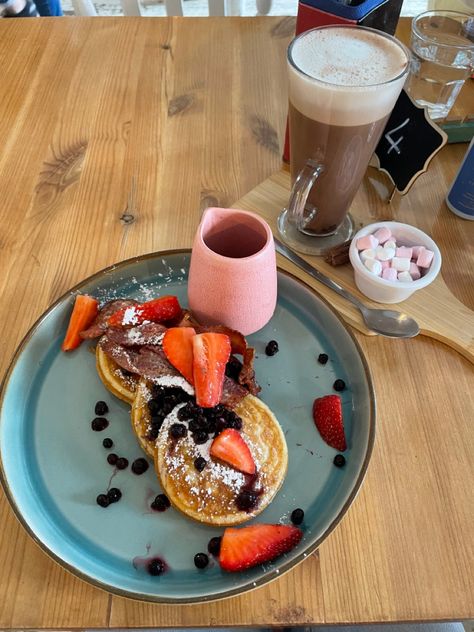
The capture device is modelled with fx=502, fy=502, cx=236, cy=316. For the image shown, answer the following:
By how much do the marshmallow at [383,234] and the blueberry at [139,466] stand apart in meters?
0.61

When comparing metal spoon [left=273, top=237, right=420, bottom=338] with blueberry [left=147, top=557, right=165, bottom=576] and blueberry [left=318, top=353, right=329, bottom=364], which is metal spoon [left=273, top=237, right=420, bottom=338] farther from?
blueberry [left=147, top=557, right=165, bottom=576]

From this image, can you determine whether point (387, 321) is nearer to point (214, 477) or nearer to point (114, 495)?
point (214, 477)

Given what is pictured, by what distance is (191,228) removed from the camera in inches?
44.5

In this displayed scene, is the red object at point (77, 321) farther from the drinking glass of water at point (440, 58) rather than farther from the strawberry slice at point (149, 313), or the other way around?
the drinking glass of water at point (440, 58)

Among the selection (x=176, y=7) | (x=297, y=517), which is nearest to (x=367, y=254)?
(x=297, y=517)

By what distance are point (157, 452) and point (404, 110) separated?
84 cm

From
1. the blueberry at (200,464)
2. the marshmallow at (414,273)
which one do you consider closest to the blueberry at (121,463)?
the blueberry at (200,464)

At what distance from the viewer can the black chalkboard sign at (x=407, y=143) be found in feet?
3.33

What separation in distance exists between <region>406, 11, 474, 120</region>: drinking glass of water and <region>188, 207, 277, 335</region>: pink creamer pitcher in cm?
71

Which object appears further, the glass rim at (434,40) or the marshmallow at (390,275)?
the glass rim at (434,40)

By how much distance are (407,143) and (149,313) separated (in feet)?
2.16

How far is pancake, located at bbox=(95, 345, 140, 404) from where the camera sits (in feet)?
2.74

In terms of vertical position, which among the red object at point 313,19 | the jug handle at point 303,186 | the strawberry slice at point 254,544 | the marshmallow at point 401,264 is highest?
the red object at point 313,19

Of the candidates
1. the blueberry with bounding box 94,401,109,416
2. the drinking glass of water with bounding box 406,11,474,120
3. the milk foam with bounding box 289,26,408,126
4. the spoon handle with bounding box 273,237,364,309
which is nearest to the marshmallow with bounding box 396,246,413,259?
the spoon handle with bounding box 273,237,364,309
